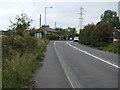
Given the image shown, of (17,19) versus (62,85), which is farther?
(17,19)

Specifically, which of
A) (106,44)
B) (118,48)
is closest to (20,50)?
(118,48)

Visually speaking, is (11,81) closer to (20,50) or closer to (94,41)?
(20,50)

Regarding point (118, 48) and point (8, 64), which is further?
point (118, 48)

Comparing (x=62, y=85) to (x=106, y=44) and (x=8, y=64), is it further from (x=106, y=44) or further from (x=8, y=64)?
(x=106, y=44)

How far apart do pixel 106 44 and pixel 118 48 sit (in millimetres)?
10890

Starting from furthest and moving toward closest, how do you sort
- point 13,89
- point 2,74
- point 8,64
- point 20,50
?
point 20,50 < point 8,64 < point 2,74 < point 13,89

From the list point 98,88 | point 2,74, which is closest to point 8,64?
point 2,74

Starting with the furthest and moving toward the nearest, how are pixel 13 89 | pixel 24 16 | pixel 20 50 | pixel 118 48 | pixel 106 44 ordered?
pixel 106 44 < pixel 24 16 < pixel 118 48 < pixel 20 50 < pixel 13 89

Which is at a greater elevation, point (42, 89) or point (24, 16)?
point (24, 16)

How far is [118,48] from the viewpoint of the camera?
34.3 m

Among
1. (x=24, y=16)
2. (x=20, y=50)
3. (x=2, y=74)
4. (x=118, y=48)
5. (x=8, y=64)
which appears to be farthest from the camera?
(x=24, y=16)

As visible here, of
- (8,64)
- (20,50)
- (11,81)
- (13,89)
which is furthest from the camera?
(20,50)

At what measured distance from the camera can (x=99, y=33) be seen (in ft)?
149

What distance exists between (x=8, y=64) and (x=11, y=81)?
219cm
